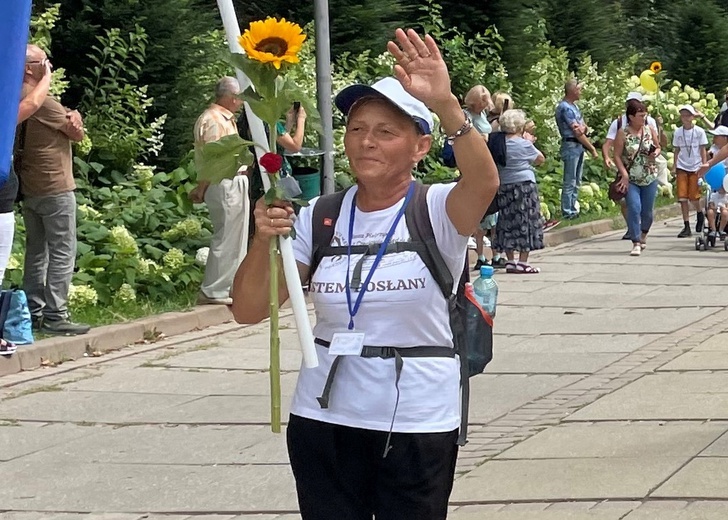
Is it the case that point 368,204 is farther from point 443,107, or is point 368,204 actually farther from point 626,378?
point 626,378

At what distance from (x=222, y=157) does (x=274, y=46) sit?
0.33 meters

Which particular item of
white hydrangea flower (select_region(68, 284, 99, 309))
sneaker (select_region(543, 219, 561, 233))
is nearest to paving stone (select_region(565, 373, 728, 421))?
white hydrangea flower (select_region(68, 284, 99, 309))

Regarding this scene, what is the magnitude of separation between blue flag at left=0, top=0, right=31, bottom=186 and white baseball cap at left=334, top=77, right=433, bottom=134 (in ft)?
2.77

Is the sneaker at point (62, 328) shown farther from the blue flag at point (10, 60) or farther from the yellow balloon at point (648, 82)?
the yellow balloon at point (648, 82)

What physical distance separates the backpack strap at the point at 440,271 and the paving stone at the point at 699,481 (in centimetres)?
228

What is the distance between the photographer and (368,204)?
3898 millimetres

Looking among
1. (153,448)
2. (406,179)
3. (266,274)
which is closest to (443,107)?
(406,179)

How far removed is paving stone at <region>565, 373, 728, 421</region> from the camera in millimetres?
7566

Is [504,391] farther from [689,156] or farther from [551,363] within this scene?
[689,156]

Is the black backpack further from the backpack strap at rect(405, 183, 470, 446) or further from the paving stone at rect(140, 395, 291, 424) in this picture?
the paving stone at rect(140, 395, 291, 424)

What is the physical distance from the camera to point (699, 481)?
6.11 m

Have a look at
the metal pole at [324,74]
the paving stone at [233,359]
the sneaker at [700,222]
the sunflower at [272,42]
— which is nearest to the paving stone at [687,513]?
the sunflower at [272,42]

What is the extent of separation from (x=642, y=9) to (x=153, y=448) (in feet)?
109

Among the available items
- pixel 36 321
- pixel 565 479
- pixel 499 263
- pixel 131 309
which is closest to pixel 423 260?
pixel 565 479
